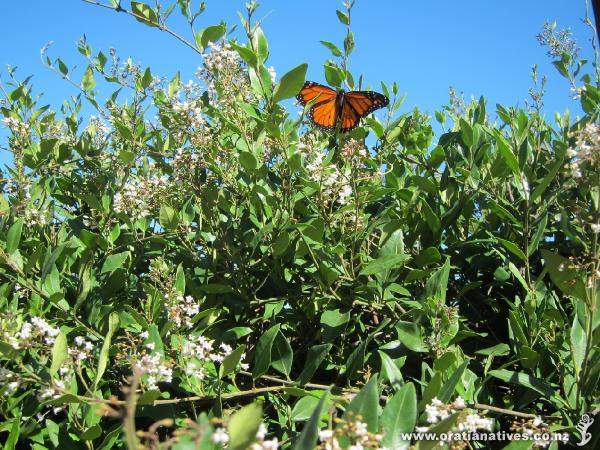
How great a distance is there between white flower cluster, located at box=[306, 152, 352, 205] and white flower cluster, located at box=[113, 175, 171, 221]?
69 centimetres

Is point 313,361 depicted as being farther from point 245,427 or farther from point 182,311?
point 245,427

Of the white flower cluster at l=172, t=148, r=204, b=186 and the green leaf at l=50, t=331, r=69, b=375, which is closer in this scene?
the green leaf at l=50, t=331, r=69, b=375

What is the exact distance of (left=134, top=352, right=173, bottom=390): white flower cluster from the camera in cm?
195

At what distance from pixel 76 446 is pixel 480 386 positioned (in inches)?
54.9

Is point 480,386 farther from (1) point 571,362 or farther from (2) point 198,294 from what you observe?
(2) point 198,294

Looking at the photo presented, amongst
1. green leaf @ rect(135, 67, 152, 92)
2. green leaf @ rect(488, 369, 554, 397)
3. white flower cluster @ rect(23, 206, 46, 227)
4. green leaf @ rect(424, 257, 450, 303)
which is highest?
green leaf @ rect(135, 67, 152, 92)

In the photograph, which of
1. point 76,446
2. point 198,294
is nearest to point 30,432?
point 76,446

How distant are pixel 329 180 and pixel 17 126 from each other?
1845 millimetres

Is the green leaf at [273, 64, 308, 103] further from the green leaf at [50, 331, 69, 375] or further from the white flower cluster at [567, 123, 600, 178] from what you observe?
the green leaf at [50, 331, 69, 375]

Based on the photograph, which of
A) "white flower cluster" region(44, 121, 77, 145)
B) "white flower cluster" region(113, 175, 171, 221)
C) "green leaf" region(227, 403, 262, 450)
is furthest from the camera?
"white flower cluster" region(44, 121, 77, 145)

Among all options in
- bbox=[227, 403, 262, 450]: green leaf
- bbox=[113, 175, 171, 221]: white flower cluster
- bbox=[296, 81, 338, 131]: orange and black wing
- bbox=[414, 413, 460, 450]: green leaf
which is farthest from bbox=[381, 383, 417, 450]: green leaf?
bbox=[296, 81, 338, 131]: orange and black wing

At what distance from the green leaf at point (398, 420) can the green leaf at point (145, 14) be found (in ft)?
6.78

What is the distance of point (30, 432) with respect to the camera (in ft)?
7.35

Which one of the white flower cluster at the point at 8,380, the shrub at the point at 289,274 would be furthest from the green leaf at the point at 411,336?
the white flower cluster at the point at 8,380
